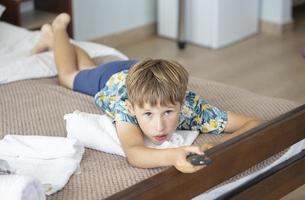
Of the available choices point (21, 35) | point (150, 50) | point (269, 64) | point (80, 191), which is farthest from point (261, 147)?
point (150, 50)

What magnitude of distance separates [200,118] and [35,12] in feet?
6.65

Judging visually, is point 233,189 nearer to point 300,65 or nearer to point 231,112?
point 231,112

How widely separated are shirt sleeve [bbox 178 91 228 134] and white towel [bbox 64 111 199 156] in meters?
0.03

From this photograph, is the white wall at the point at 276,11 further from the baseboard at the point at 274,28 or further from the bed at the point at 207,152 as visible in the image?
the bed at the point at 207,152

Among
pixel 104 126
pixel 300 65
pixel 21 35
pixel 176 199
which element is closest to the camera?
pixel 176 199

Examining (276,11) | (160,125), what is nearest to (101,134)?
(160,125)

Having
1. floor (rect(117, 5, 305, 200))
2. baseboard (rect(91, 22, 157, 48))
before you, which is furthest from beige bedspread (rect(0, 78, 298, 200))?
baseboard (rect(91, 22, 157, 48))

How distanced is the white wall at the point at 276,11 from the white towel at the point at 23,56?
186 cm

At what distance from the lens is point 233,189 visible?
6.07ft

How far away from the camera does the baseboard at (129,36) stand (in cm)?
422

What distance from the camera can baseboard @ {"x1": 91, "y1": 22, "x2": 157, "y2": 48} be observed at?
4.22m

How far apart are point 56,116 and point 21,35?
98 cm

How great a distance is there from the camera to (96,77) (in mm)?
2391

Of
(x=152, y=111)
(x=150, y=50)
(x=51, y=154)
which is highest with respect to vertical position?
(x=152, y=111)
